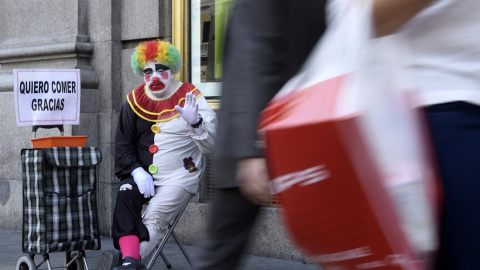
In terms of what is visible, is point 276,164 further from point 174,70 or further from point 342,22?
point 174,70

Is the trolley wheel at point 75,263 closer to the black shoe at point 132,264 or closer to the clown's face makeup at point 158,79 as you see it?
the black shoe at point 132,264

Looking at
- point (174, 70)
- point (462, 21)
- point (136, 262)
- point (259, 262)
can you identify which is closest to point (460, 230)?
point (462, 21)

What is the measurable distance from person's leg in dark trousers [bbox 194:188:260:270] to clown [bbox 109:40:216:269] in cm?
328

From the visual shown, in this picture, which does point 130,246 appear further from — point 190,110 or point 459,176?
point 459,176

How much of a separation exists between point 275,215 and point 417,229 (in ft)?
18.4

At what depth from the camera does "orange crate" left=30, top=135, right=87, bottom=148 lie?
238 inches

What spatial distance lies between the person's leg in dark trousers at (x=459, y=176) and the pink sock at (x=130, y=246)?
4.03 m

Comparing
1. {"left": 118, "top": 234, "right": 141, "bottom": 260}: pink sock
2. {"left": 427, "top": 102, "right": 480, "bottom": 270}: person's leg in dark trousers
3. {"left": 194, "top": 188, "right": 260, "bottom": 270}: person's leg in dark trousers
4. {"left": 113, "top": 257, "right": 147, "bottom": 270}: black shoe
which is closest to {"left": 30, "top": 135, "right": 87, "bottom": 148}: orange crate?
{"left": 118, "top": 234, "right": 141, "bottom": 260}: pink sock

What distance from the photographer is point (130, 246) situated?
18.7 feet

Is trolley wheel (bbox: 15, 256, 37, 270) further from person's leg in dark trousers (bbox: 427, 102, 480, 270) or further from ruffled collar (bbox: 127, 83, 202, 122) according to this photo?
person's leg in dark trousers (bbox: 427, 102, 480, 270)

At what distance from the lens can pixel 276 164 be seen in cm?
190

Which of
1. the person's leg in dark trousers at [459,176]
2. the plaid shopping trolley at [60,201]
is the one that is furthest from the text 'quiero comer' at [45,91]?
the person's leg in dark trousers at [459,176]

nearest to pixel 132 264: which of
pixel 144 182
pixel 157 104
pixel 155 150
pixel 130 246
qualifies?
pixel 130 246

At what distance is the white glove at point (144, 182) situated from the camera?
19.2ft
